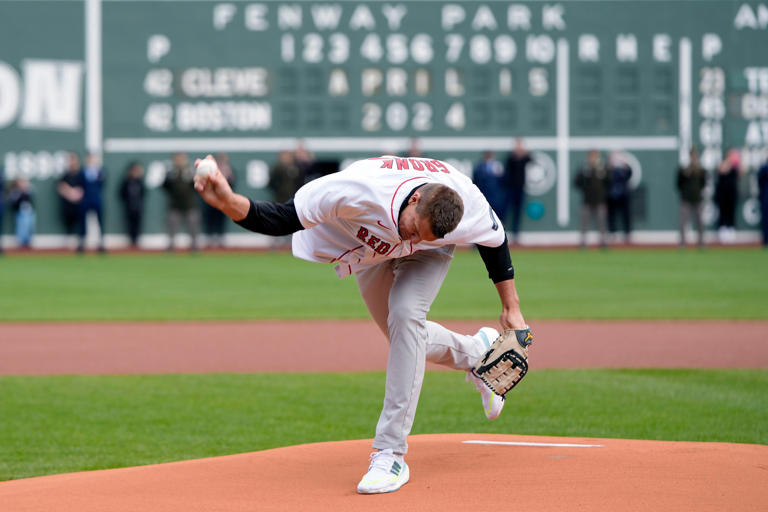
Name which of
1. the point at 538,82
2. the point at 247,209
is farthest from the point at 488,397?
the point at 538,82

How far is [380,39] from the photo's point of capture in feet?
74.8

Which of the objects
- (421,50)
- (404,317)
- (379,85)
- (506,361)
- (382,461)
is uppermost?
(421,50)

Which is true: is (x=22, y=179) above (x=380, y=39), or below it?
below

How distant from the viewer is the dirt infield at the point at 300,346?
343 inches

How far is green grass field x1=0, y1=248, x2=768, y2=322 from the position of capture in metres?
12.3

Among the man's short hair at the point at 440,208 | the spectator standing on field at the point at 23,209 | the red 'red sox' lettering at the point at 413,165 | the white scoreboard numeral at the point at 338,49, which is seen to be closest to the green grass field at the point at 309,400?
the red 'red sox' lettering at the point at 413,165

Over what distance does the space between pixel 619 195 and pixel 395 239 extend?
768 inches

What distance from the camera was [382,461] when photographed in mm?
4477

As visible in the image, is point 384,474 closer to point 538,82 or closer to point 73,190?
point 73,190

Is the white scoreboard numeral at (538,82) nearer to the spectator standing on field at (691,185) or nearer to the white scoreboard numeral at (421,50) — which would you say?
the white scoreboard numeral at (421,50)

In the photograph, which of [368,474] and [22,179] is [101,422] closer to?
[368,474]

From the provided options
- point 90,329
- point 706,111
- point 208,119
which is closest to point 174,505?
point 90,329

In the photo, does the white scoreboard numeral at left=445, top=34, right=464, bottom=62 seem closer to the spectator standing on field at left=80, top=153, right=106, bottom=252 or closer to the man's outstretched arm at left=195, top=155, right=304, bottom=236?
the spectator standing on field at left=80, top=153, right=106, bottom=252

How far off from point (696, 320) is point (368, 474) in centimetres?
762
